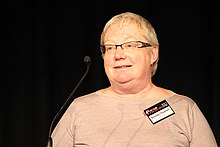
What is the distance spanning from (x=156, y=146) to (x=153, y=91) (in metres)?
0.31

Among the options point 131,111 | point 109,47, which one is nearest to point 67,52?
point 109,47

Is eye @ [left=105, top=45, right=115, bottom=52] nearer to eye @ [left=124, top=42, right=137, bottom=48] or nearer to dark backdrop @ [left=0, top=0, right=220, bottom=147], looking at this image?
eye @ [left=124, top=42, right=137, bottom=48]

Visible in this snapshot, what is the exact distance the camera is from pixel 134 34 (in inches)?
71.9

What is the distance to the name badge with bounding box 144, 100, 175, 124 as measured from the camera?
1.81m

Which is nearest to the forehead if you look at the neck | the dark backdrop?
the neck

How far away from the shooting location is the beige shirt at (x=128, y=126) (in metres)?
1.76

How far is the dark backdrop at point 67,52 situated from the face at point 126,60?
83 centimetres

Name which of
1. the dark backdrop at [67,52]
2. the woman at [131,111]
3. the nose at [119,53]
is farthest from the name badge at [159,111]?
the dark backdrop at [67,52]

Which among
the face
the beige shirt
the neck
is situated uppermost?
the face

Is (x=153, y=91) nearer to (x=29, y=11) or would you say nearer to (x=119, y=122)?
(x=119, y=122)

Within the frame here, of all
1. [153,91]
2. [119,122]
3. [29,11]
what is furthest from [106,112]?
[29,11]

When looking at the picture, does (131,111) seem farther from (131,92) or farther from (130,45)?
(130,45)

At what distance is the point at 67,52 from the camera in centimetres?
277

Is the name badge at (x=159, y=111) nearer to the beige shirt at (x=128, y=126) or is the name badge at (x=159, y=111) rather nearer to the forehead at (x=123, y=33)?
the beige shirt at (x=128, y=126)
